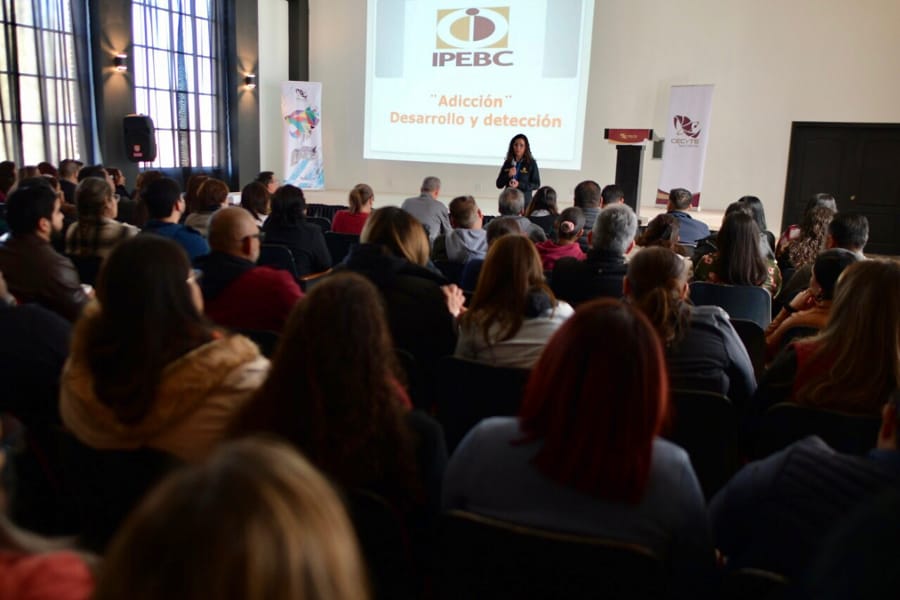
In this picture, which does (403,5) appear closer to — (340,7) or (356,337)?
(340,7)

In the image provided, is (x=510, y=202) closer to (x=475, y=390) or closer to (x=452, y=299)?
(x=452, y=299)

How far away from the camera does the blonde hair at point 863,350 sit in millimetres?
1989

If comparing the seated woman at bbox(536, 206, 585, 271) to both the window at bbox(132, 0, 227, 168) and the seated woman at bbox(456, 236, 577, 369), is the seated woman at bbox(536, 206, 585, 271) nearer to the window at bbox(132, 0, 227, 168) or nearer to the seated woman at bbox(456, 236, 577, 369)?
the seated woman at bbox(456, 236, 577, 369)

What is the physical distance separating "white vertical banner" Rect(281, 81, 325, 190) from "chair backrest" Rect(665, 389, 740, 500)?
11.3 meters

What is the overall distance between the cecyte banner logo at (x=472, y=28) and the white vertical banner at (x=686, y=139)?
9.16 ft

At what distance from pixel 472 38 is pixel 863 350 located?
10.3m

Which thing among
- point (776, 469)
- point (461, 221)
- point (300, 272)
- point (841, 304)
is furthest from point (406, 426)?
point (461, 221)

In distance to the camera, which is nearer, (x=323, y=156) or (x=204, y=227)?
(x=204, y=227)

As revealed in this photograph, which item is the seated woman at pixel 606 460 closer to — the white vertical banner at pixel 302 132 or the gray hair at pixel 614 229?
the gray hair at pixel 614 229

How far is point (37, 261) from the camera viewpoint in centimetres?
312

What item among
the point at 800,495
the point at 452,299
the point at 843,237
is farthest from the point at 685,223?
→ the point at 800,495

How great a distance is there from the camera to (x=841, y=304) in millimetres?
2094

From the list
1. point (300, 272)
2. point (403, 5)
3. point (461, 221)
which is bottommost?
point (300, 272)

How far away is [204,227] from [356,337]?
150 inches
